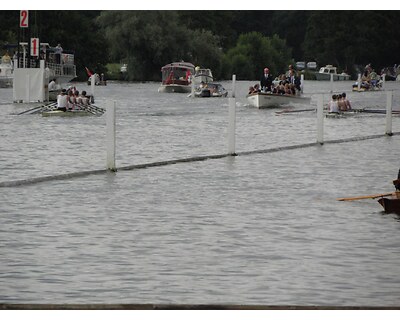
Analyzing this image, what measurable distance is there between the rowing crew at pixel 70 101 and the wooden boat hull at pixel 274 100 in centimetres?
1215

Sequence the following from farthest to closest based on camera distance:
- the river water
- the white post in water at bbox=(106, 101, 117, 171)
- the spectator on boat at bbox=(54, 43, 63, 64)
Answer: the spectator on boat at bbox=(54, 43, 63, 64) → the white post in water at bbox=(106, 101, 117, 171) → the river water

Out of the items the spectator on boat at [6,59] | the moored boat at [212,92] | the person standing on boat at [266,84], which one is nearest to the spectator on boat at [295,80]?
the person standing on boat at [266,84]

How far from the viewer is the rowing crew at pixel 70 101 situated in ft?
188

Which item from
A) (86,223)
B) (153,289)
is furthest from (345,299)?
(86,223)

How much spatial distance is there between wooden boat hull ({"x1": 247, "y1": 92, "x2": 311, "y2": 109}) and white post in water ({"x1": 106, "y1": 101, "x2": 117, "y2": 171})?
41675 millimetres

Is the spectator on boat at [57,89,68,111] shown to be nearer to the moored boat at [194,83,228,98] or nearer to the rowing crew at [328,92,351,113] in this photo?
the rowing crew at [328,92,351,113]

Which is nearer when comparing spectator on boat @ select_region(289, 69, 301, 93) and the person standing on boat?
spectator on boat @ select_region(289, 69, 301, 93)

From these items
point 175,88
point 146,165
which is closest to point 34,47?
point 175,88

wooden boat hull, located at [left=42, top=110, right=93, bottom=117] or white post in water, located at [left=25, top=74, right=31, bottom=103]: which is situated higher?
white post in water, located at [left=25, top=74, right=31, bottom=103]

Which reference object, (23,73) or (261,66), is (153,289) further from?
(261,66)

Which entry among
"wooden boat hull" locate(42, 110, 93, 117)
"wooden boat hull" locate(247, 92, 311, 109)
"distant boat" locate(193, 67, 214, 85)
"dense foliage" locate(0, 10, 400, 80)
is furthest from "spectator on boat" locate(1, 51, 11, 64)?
"wooden boat hull" locate(42, 110, 93, 117)

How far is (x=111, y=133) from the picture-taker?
26.3 m

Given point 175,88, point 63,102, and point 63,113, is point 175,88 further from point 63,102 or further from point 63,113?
point 63,113

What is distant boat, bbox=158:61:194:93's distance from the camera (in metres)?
108
